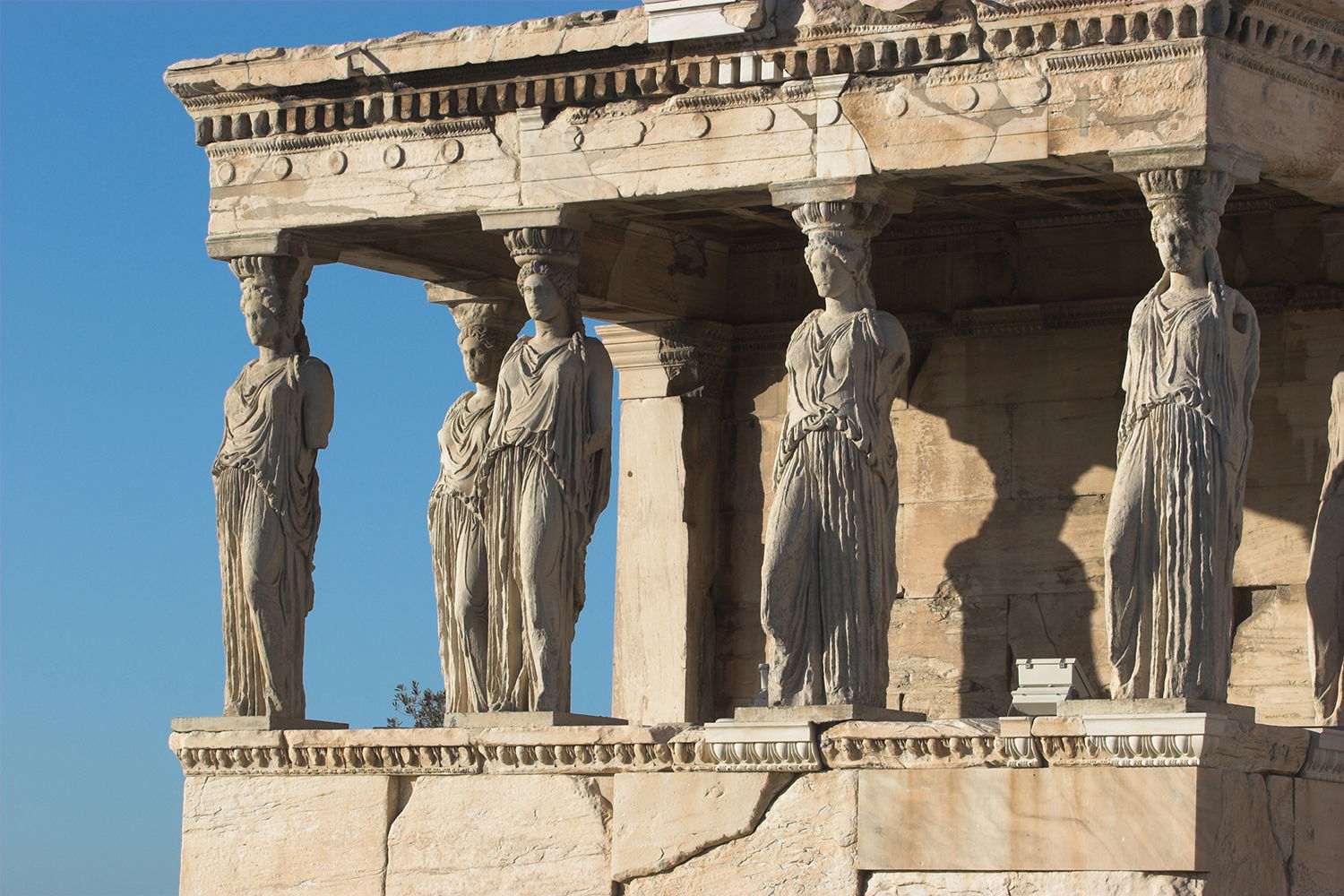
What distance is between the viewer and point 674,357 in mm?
21625

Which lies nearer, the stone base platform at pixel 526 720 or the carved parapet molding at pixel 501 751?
the carved parapet molding at pixel 501 751

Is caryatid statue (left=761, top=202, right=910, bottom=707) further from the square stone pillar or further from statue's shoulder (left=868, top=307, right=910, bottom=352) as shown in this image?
the square stone pillar

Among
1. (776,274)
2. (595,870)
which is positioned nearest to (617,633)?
(776,274)

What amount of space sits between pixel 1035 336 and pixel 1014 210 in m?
0.71

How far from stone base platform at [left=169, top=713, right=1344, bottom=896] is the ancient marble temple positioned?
0.02m

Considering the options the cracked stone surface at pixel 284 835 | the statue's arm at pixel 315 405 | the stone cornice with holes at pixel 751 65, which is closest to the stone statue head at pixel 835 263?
the stone cornice with holes at pixel 751 65

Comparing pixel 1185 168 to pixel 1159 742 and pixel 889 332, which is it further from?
pixel 1159 742

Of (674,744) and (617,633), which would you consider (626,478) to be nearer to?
(617,633)

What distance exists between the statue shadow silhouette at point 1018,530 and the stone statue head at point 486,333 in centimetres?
243

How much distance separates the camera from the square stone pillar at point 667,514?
2150 centimetres

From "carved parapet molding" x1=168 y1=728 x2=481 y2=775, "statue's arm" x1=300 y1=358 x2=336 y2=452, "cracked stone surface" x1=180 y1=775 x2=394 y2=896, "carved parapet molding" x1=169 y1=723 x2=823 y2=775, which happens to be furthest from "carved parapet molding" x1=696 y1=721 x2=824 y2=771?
"statue's arm" x1=300 y1=358 x2=336 y2=452

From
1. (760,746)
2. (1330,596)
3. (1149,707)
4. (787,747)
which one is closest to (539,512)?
(760,746)

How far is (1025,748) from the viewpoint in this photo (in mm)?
17016

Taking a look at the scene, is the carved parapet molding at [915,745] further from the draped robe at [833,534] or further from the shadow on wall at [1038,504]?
the shadow on wall at [1038,504]
